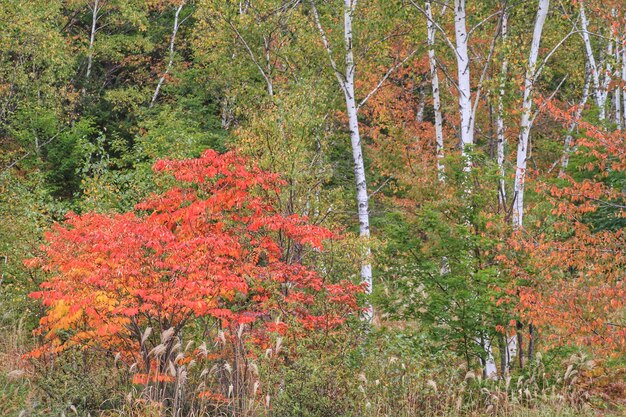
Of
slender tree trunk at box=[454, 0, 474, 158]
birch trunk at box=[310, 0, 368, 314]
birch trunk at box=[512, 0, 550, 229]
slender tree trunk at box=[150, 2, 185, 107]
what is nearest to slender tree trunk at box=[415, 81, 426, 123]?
slender tree trunk at box=[150, 2, 185, 107]

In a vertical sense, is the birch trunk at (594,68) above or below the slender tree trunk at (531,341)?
above

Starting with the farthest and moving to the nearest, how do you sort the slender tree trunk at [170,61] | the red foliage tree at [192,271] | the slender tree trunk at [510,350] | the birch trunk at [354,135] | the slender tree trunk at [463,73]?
1. the slender tree trunk at [170,61]
2. the birch trunk at [354,135]
3. the slender tree trunk at [463,73]
4. the slender tree trunk at [510,350]
5. the red foliage tree at [192,271]

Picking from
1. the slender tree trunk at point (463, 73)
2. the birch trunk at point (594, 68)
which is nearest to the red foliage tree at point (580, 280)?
the slender tree trunk at point (463, 73)

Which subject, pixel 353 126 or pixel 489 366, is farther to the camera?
pixel 353 126

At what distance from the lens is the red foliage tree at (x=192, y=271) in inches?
320

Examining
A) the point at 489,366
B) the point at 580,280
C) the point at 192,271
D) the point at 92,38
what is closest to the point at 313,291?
the point at 192,271

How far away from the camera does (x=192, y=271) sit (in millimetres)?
8258

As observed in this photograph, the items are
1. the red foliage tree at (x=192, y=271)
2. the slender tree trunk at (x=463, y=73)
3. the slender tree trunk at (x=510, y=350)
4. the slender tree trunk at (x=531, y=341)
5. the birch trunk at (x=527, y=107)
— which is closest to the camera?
the red foliage tree at (x=192, y=271)

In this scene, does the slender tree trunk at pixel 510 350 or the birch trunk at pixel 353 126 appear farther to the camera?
the birch trunk at pixel 353 126

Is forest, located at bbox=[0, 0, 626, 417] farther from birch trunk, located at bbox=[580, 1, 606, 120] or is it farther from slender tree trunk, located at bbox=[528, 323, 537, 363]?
birch trunk, located at bbox=[580, 1, 606, 120]

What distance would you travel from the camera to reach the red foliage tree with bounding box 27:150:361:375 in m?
8.12

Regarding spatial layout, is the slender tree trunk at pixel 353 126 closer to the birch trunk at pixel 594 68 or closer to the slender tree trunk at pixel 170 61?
the birch trunk at pixel 594 68

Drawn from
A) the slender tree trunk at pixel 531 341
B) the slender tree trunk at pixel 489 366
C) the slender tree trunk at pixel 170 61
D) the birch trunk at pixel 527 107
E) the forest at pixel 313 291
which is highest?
the slender tree trunk at pixel 170 61

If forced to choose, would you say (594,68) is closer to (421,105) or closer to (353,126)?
(421,105)
